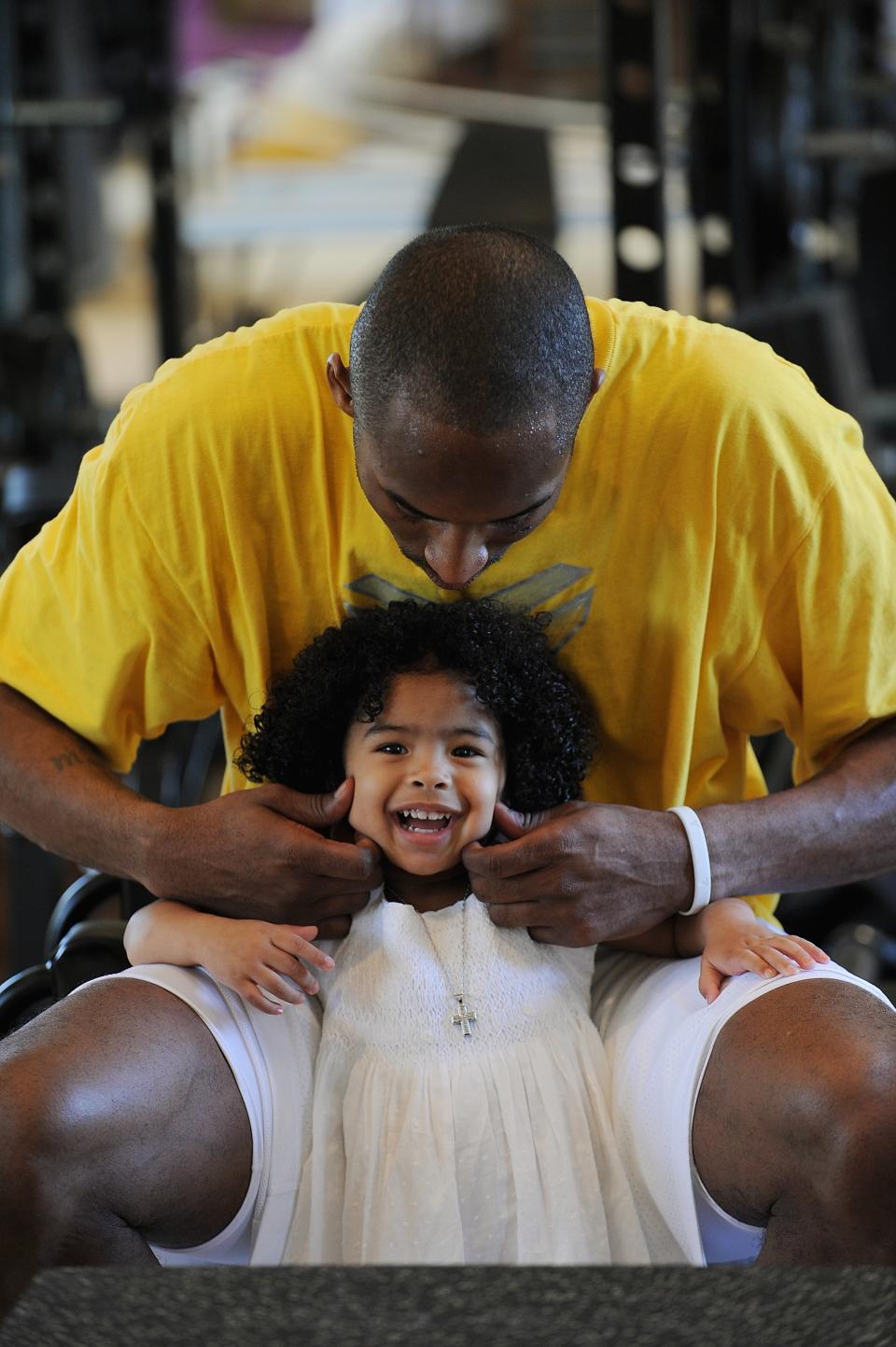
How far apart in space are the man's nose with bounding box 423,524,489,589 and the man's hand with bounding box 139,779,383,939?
260 millimetres

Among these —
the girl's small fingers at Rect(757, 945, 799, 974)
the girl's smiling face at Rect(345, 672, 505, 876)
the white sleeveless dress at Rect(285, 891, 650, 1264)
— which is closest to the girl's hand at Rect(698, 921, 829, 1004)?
the girl's small fingers at Rect(757, 945, 799, 974)

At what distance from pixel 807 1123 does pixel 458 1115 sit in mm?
314

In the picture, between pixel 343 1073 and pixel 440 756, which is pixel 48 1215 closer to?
pixel 343 1073

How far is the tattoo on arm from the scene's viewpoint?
166cm

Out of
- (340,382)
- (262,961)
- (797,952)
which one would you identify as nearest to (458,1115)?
(262,961)

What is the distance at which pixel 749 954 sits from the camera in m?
1.45

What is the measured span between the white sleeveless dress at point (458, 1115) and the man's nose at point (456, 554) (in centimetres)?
34

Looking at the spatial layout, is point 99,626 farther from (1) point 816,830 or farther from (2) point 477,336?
(1) point 816,830

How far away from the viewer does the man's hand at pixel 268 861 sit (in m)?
1.51

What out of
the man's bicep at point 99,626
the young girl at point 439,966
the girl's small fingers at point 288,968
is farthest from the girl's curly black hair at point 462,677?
the girl's small fingers at point 288,968

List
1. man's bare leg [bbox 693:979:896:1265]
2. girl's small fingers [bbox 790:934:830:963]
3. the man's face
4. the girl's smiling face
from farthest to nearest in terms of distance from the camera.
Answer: the girl's smiling face → girl's small fingers [bbox 790:934:830:963] → the man's face → man's bare leg [bbox 693:979:896:1265]

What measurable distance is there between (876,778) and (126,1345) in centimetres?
97

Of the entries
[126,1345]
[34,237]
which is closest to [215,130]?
[34,237]

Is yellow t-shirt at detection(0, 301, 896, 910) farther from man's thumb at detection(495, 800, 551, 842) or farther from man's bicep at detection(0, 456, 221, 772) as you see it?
man's thumb at detection(495, 800, 551, 842)
